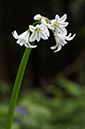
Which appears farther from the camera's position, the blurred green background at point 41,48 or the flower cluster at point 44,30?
the blurred green background at point 41,48

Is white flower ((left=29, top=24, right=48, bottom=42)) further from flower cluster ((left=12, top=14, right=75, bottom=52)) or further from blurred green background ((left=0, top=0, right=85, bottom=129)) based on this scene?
blurred green background ((left=0, top=0, right=85, bottom=129))

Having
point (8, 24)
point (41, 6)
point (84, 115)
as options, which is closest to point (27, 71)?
point (8, 24)

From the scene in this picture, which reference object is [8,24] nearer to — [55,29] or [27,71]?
[27,71]

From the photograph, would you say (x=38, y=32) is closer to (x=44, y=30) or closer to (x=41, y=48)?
(x=44, y=30)

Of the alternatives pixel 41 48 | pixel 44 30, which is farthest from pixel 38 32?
pixel 41 48

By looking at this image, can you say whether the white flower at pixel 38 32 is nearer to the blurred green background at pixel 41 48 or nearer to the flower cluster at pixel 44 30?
the flower cluster at pixel 44 30

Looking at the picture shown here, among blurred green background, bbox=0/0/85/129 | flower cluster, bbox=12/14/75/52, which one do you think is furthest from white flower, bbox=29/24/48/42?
blurred green background, bbox=0/0/85/129

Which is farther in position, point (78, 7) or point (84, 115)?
point (78, 7)

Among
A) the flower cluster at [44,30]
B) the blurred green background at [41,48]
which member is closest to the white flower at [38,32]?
the flower cluster at [44,30]

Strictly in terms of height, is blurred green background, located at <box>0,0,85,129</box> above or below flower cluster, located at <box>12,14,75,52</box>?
above

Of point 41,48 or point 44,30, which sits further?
point 41,48

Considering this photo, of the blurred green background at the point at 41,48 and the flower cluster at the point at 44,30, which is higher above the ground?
the blurred green background at the point at 41,48
